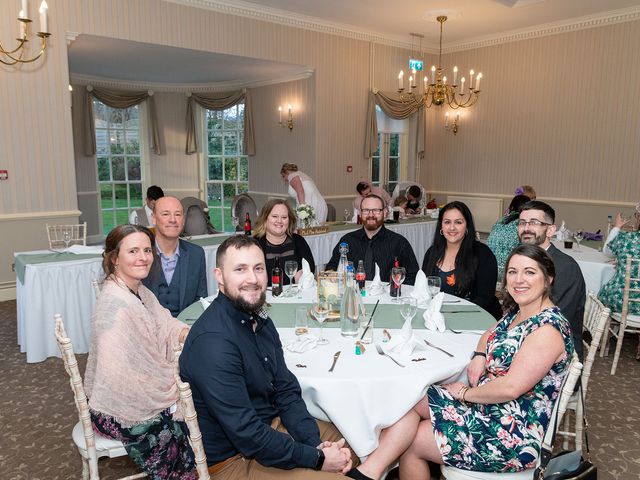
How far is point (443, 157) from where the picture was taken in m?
10.1

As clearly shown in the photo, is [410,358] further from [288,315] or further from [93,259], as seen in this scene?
[93,259]

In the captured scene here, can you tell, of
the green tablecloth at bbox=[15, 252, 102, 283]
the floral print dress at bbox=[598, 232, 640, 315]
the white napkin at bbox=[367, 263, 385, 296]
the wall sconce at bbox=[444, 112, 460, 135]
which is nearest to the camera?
the white napkin at bbox=[367, 263, 385, 296]

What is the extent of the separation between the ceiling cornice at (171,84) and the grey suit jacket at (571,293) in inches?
271

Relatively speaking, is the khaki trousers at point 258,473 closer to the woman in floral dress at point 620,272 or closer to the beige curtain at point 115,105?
the woman in floral dress at point 620,272

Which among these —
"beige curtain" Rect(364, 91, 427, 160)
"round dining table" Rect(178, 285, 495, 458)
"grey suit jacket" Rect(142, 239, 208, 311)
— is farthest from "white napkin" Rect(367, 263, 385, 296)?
"beige curtain" Rect(364, 91, 427, 160)

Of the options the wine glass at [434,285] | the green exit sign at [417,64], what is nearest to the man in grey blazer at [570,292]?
the wine glass at [434,285]

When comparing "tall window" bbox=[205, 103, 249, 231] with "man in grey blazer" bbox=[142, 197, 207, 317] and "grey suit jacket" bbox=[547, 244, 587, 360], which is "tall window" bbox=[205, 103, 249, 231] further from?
"grey suit jacket" bbox=[547, 244, 587, 360]

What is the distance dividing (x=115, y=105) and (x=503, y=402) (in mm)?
9775

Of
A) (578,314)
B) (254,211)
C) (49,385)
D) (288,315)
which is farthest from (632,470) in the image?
(254,211)

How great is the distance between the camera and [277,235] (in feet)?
12.4

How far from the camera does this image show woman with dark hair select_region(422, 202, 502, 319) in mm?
3262

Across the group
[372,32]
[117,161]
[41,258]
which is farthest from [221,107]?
[41,258]

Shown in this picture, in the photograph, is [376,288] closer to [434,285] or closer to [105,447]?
[434,285]

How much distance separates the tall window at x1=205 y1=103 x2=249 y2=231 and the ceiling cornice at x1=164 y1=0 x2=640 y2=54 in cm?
317
